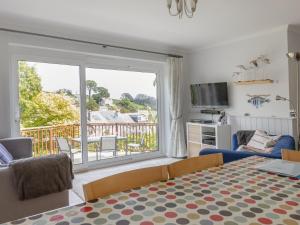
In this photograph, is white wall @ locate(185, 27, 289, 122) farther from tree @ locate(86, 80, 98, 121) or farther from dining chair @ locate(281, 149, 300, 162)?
dining chair @ locate(281, 149, 300, 162)

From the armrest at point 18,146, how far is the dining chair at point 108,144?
4.86 feet

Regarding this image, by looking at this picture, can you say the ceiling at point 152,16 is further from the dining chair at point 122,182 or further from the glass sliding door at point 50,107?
the dining chair at point 122,182

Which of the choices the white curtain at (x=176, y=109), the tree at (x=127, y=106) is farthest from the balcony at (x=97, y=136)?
the white curtain at (x=176, y=109)

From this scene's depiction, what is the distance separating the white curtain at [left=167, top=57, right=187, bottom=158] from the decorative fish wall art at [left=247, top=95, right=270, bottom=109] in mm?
1388

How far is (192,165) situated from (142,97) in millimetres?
3678

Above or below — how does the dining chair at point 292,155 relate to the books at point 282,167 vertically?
above

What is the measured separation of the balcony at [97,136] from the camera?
3.87 m

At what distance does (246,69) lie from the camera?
4281 millimetres

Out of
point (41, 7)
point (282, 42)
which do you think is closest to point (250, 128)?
point (282, 42)

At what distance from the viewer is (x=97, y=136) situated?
4410 mm

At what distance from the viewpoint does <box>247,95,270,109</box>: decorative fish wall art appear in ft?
13.3

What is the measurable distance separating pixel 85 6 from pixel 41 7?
1.74 feet

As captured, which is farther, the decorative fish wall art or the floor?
the decorative fish wall art

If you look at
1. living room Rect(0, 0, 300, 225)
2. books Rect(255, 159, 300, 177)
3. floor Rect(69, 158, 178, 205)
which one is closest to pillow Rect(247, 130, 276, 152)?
living room Rect(0, 0, 300, 225)
